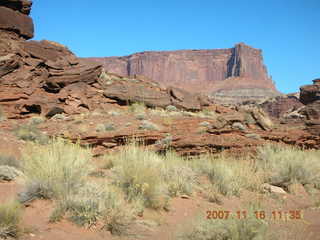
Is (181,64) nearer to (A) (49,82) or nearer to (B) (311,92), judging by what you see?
(B) (311,92)

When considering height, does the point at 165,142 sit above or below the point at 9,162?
above

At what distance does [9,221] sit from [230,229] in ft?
7.85

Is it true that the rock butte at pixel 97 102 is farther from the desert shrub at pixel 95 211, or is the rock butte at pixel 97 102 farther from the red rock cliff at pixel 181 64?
the red rock cliff at pixel 181 64

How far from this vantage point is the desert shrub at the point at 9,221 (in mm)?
3193

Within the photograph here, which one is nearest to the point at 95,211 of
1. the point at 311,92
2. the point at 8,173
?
the point at 8,173

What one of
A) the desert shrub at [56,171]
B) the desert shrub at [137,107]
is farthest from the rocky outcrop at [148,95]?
the desert shrub at [56,171]

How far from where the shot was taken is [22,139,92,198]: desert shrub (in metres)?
4.48

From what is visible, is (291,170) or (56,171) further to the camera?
(291,170)

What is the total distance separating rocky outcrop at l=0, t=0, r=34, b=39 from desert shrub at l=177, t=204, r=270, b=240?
20.1 metres

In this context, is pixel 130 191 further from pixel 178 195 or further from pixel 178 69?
pixel 178 69

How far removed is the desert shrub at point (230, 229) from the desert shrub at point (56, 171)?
75.1 inches

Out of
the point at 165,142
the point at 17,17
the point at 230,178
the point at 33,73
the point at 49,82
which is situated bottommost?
the point at 230,178

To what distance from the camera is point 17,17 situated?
2038 cm

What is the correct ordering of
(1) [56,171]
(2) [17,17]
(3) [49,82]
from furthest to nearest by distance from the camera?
(2) [17,17]
(3) [49,82]
(1) [56,171]
